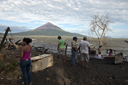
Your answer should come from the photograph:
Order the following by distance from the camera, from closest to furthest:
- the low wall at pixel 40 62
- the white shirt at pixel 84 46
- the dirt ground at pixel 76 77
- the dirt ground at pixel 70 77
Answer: the dirt ground at pixel 70 77
the dirt ground at pixel 76 77
the low wall at pixel 40 62
the white shirt at pixel 84 46

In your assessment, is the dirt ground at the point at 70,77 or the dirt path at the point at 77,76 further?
the dirt path at the point at 77,76

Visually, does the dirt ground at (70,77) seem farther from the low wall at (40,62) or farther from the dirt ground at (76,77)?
the low wall at (40,62)

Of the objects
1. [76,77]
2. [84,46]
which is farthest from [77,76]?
[84,46]

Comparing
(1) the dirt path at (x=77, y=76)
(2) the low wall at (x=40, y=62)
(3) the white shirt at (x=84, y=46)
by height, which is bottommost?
(1) the dirt path at (x=77, y=76)

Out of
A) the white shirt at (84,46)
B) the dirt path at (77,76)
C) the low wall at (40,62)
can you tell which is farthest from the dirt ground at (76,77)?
the white shirt at (84,46)

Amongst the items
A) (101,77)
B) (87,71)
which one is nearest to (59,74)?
(87,71)

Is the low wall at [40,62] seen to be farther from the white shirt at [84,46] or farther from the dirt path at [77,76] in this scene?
the white shirt at [84,46]

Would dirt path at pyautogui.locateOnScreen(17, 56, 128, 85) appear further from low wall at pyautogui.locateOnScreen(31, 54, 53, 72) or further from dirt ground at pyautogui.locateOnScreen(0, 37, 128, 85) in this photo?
low wall at pyautogui.locateOnScreen(31, 54, 53, 72)

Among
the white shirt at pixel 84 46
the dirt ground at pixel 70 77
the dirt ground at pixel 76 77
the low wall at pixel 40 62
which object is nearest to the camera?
the dirt ground at pixel 70 77

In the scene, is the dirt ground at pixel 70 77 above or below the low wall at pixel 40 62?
below

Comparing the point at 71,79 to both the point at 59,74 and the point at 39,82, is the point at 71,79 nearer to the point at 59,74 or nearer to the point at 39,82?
the point at 59,74

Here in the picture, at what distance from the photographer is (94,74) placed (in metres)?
6.05

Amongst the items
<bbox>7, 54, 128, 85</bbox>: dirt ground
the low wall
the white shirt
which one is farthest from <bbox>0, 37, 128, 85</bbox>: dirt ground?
the white shirt

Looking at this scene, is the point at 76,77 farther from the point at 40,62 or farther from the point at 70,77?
the point at 40,62
